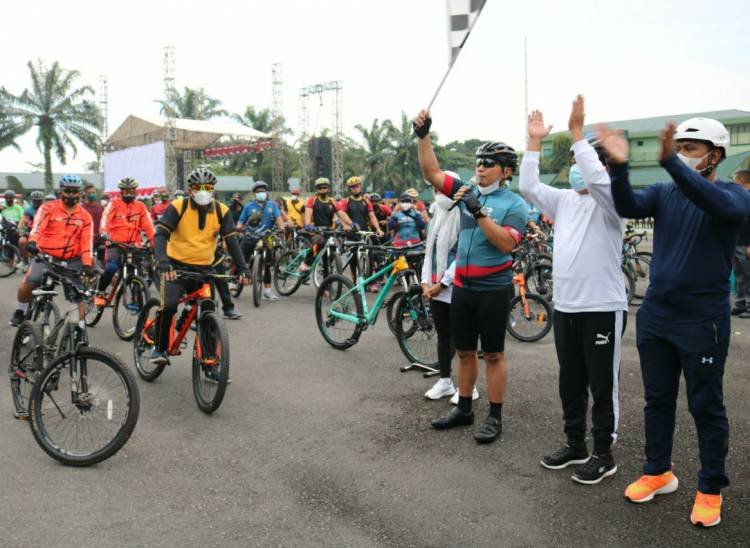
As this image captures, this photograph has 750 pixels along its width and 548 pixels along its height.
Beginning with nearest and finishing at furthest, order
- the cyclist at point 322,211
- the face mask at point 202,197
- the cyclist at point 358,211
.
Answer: the face mask at point 202,197 < the cyclist at point 322,211 < the cyclist at point 358,211

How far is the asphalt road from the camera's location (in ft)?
11.1

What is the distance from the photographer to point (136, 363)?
647cm

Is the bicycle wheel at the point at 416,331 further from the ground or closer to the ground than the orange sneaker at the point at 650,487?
further from the ground

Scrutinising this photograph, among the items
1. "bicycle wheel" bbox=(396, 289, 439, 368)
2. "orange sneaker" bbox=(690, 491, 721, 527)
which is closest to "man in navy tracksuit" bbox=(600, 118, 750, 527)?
"orange sneaker" bbox=(690, 491, 721, 527)

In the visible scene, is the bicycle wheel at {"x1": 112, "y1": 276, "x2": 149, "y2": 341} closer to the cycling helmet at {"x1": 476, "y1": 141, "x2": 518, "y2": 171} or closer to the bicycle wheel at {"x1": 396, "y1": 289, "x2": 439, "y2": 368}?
the bicycle wheel at {"x1": 396, "y1": 289, "x2": 439, "y2": 368}

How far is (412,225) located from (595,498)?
325 inches

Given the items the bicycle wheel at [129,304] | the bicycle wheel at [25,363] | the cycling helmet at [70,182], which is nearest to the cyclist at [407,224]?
the bicycle wheel at [129,304]

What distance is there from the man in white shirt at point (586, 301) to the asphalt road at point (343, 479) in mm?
340

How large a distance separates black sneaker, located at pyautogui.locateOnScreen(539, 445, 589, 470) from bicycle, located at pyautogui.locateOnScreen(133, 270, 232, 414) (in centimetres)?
244

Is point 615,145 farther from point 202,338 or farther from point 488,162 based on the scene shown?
point 202,338

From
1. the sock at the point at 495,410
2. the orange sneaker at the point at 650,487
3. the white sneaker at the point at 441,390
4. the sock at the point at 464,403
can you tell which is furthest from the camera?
the white sneaker at the point at 441,390

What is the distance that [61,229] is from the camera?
283 inches

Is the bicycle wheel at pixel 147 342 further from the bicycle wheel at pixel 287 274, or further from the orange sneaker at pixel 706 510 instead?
the bicycle wheel at pixel 287 274

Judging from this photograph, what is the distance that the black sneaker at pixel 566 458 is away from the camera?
4172 millimetres
